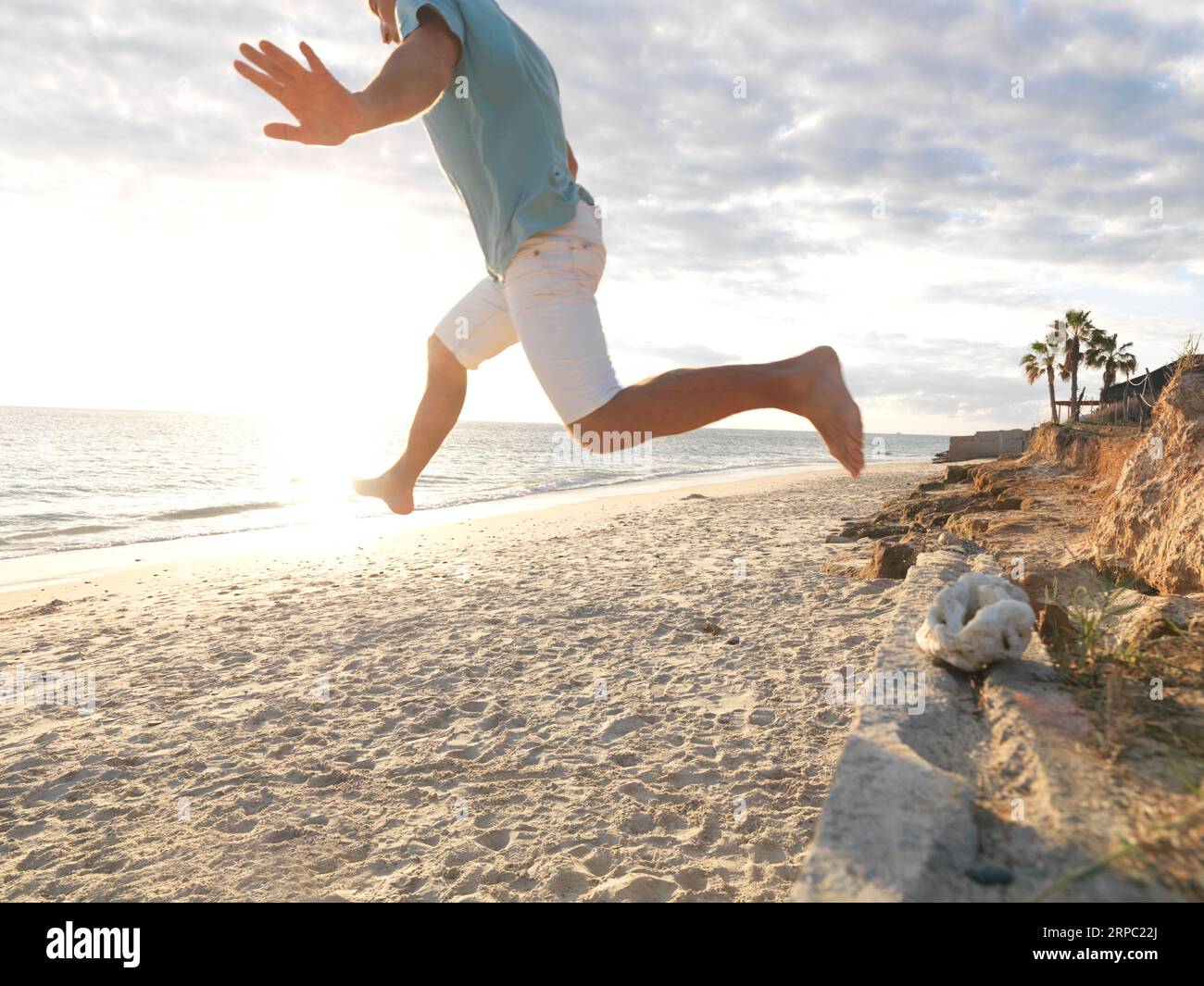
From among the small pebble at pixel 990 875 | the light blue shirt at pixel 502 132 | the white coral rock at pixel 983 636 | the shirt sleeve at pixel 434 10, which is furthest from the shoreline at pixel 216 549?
the small pebble at pixel 990 875

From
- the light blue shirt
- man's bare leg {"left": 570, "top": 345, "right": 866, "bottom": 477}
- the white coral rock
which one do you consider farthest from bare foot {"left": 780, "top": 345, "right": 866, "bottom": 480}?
the light blue shirt

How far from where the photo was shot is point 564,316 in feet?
7.20

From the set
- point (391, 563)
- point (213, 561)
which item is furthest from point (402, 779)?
point (213, 561)

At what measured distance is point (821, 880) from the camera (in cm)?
125

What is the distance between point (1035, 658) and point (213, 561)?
29.3 feet

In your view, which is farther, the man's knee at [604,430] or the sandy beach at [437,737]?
the sandy beach at [437,737]

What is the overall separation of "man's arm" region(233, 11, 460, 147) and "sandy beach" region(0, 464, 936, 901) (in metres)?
2.24

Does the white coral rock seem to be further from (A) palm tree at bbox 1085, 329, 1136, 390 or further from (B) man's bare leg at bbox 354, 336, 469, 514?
(A) palm tree at bbox 1085, 329, 1136, 390

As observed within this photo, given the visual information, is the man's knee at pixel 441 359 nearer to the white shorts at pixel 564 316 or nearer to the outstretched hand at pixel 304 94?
the white shorts at pixel 564 316

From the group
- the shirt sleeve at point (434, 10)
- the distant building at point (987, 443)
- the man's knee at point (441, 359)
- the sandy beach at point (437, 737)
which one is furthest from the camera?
the distant building at point (987, 443)

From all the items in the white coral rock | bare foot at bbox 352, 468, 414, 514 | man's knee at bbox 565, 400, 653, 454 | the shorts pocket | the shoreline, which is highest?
the shorts pocket

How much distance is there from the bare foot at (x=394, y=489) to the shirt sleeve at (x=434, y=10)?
1.62m

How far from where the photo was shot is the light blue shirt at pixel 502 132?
203cm

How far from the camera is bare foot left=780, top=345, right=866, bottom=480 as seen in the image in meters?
2.25
